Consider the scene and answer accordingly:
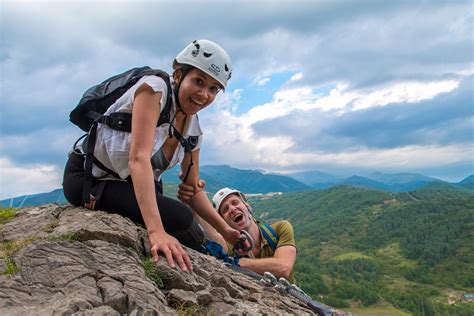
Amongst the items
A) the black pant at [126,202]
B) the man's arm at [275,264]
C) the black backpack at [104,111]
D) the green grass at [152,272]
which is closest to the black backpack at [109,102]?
the black backpack at [104,111]

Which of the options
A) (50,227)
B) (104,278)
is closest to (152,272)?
(104,278)

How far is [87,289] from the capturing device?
14.1 feet

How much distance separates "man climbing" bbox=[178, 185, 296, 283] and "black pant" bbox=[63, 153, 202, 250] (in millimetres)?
1100

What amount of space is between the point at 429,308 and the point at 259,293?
151 meters

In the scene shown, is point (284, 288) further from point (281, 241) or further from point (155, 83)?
point (155, 83)

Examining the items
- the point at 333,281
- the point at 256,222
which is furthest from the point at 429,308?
the point at 256,222

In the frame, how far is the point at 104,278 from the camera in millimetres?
4582

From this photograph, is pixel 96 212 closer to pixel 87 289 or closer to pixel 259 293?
pixel 87 289

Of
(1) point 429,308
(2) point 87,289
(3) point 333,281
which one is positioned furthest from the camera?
(3) point 333,281

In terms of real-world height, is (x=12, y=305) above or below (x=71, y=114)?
below

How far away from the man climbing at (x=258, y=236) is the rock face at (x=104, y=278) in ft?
2.89

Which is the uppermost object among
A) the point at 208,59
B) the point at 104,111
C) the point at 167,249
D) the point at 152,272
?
the point at 208,59

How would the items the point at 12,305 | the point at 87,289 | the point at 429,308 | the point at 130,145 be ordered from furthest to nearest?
the point at 429,308
the point at 130,145
the point at 87,289
the point at 12,305

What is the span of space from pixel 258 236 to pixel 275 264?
1.10 m
